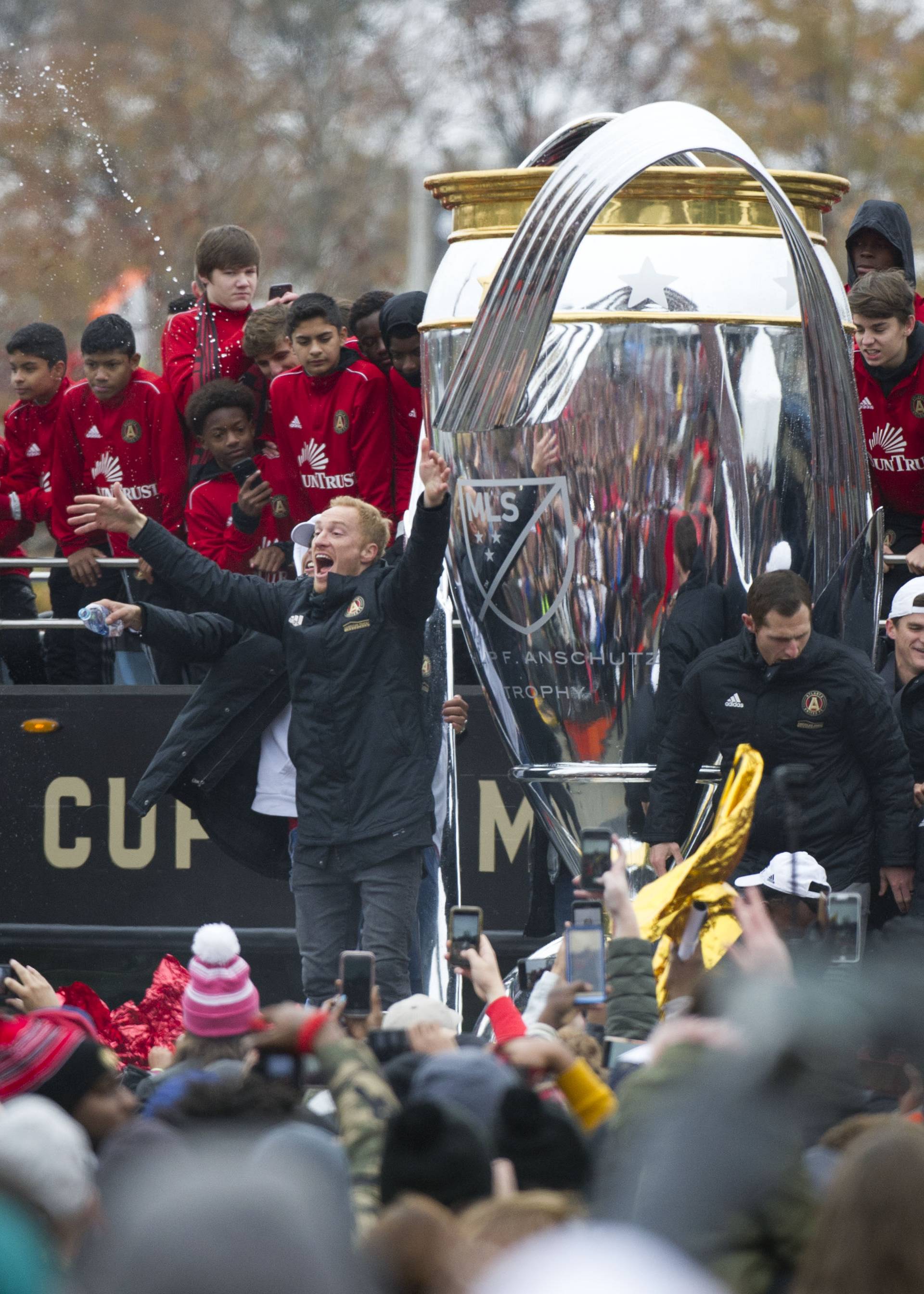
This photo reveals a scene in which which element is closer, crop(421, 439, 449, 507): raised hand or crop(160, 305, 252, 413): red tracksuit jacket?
crop(421, 439, 449, 507): raised hand

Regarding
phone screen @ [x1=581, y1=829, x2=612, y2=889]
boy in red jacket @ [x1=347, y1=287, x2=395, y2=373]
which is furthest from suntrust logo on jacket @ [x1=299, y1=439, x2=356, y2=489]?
phone screen @ [x1=581, y1=829, x2=612, y2=889]

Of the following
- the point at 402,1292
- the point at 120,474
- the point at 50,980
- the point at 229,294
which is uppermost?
the point at 229,294

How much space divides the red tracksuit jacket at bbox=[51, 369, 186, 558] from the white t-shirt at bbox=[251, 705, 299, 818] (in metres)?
1.13

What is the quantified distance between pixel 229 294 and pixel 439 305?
2573 mm

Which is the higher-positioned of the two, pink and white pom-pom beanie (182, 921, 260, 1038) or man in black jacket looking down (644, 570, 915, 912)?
man in black jacket looking down (644, 570, 915, 912)

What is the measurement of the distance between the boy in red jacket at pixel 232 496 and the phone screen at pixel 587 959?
2975 millimetres

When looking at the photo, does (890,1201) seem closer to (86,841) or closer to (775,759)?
(775,759)

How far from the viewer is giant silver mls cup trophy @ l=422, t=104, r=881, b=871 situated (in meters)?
5.01

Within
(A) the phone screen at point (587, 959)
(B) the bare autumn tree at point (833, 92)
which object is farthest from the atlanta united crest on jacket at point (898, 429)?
(B) the bare autumn tree at point (833, 92)

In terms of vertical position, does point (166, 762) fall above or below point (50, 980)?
above

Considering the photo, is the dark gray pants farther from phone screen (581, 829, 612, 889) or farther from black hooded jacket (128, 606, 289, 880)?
phone screen (581, 829, 612, 889)

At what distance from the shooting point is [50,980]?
276 inches

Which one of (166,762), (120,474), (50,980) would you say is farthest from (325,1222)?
(120,474)

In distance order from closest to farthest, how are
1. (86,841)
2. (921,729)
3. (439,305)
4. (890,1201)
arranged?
(890,1201) → (439,305) → (921,729) → (86,841)
